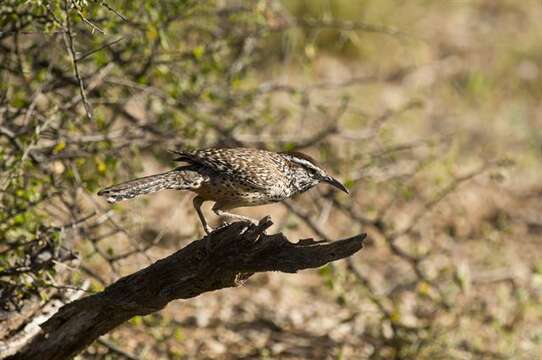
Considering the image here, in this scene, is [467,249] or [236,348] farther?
[467,249]

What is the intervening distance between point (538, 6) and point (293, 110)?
25.8ft

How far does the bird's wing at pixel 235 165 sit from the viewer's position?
4456mm

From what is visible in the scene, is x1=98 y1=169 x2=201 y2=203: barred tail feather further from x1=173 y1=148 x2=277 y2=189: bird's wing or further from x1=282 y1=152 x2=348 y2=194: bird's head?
x1=282 y1=152 x2=348 y2=194: bird's head

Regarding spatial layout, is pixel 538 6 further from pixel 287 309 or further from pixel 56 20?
pixel 56 20

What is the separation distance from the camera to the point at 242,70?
6555 mm

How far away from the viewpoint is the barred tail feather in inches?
153

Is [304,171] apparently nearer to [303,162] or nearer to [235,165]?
[303,162]

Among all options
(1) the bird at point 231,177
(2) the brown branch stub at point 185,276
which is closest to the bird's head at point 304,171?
(1) the bird at point 231,177

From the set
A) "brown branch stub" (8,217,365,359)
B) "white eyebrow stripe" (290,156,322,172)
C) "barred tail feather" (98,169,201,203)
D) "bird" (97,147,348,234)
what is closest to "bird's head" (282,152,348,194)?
"white eyebrow stripe" (290,156,322,172)

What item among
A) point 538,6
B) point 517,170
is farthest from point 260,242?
point 538,6

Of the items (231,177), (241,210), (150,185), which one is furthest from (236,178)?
(241,210)

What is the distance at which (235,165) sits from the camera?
4477 millimetres

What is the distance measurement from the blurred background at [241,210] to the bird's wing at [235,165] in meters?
0.56

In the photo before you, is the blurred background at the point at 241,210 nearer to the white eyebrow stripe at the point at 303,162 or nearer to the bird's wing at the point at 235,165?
the bird's wing at the point at 235,165
